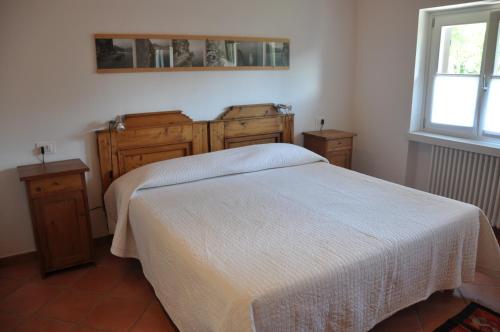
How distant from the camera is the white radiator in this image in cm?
314

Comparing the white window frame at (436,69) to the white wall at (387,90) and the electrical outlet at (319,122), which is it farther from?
the electrical outlet at (319,122)

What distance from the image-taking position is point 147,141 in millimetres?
3092

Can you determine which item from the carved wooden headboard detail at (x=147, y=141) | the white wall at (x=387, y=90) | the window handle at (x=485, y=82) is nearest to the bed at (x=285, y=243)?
the carved wooden headboard detail at (x=147, y=141)

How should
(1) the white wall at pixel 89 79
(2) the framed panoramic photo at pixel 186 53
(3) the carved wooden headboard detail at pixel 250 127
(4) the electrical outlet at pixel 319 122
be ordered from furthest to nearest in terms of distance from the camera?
(4) the electrical outlet at pixel 319 122, (3) the carved wooden headboard detail at pixel 250 127, (2) the framed panoramic photo at pixel 186 53, (1) the white wall at pixel 89 79

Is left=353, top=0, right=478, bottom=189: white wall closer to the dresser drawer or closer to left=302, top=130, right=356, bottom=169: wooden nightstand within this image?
left=302, top=130, right=356, bottom=169: wooden nightstand

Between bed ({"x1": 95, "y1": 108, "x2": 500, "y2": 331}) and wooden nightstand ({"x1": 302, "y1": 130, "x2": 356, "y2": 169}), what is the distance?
2.47ft

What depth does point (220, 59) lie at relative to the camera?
336 cm

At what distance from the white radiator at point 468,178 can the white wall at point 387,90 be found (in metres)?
0.16

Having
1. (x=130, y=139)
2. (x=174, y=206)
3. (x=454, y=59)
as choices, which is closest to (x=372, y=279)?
(x=174, y=206)

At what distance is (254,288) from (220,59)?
2362mm

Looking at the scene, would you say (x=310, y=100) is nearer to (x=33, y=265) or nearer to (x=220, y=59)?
(x=220, y=59)

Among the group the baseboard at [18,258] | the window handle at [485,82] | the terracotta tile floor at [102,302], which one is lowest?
the terracotta tile floor at [102,302]

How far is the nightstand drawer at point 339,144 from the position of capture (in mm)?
3766

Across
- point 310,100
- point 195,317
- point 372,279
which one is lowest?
point 195,317
